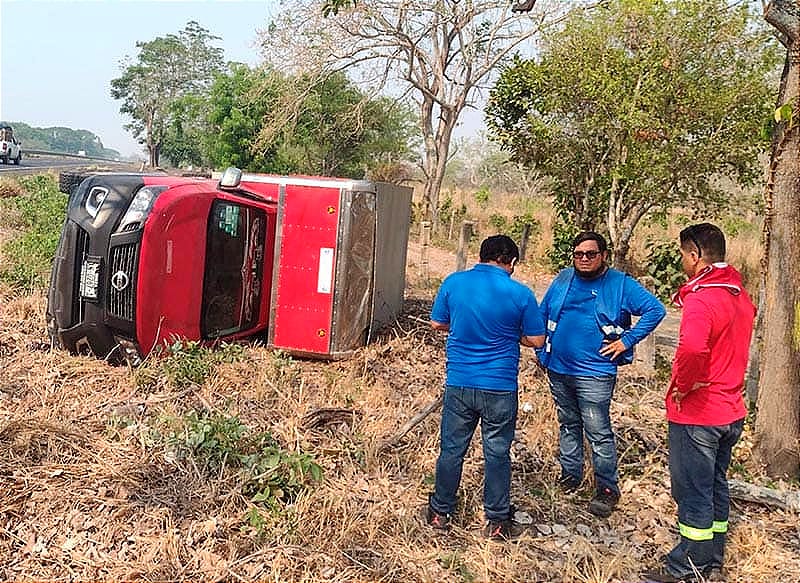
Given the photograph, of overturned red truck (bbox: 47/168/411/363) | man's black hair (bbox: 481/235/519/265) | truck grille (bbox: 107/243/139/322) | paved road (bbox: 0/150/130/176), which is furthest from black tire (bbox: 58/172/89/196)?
paved road (bbox: 0/150/130/176)

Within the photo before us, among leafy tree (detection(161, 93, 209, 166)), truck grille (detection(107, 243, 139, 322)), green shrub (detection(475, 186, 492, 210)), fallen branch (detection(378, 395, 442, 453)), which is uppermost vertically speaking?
leafy tree (detection(161, 93, 209, 166))

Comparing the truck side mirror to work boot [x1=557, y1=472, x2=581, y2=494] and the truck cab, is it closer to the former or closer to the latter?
the truck cab

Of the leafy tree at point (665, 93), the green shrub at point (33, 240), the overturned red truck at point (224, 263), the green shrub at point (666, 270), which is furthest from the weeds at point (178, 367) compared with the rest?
the green shrub at point (666, 270)

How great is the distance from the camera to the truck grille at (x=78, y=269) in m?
5.98

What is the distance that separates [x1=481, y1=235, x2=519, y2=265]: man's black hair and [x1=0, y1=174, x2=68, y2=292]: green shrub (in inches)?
250

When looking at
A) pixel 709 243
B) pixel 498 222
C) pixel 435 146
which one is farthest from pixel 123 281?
pixel 435 146

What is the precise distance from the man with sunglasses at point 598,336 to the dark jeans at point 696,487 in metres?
0.73

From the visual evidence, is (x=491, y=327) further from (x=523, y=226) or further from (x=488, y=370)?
(x=523, y=226)

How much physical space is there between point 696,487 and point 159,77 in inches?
2525

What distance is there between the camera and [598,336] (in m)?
4.44

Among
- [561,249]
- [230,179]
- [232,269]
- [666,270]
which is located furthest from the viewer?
Result: [561,249]

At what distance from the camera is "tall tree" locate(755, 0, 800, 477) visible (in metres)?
4.91

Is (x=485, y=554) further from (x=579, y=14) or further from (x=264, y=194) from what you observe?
(x=579, y=14)

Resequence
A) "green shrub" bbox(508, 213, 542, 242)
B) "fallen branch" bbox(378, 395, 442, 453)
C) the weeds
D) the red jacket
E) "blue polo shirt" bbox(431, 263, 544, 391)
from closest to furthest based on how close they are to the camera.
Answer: the red jacket → "blue polo shirt" bbox(431, 263, 544, 391) → "fallen branch" bbox(378, 395, 442, 453) → the weeds → "green shrub" bbox(508, 213, 542, 242)
